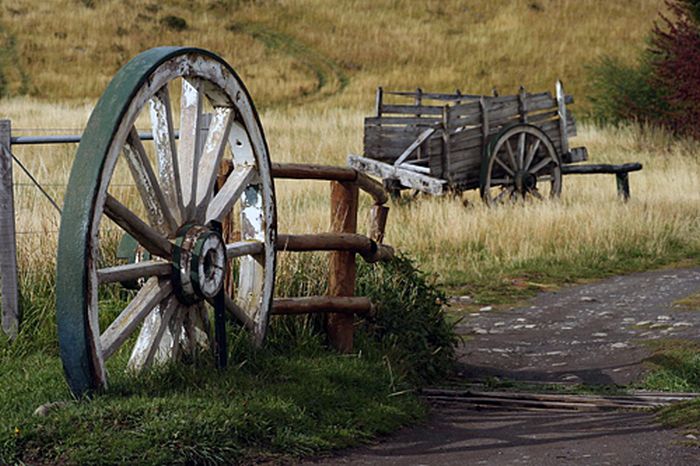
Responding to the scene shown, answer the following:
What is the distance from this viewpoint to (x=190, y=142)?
6.52m

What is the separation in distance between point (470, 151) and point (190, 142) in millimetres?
11646

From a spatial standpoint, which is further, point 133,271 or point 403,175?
point 403,175

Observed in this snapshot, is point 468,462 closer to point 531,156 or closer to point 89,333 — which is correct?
point 89,333

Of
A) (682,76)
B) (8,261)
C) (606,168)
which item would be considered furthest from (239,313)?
(682,76)

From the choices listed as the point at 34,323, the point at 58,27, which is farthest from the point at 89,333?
the point at 58,27

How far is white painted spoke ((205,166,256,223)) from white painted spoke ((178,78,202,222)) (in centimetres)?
18

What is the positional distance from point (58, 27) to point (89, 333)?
4575 centimetres

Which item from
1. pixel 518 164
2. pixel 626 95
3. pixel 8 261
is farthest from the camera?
pixel 626 95

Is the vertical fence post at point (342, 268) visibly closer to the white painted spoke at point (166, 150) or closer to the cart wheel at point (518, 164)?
the white painted spoke at point (166, 150)

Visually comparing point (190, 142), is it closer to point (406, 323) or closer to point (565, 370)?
point (406, 323)

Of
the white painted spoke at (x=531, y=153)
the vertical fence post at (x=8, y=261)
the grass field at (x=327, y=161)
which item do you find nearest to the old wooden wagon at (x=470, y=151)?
the white painted spoke at (x=531, y=153)

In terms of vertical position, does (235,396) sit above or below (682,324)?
above

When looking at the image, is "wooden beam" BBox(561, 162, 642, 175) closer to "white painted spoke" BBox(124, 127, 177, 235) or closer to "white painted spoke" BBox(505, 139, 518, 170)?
"white painted spoke" BBox(505, 139, 518, 170)

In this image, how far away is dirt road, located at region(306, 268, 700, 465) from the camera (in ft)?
19.2
